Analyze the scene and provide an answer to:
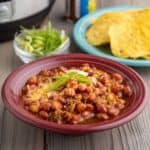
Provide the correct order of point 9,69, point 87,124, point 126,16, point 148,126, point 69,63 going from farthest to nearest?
point 126,16
point 9,69
point 69,63
point 148,126
point 87,124

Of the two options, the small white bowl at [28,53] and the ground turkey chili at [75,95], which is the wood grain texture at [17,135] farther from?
the small white bowl at [28,53]

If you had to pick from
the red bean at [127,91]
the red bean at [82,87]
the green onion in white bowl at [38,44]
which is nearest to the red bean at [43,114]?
the red bean at [82,87]

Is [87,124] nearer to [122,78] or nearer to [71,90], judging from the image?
[71,90]

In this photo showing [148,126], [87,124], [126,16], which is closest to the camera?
[87,124]

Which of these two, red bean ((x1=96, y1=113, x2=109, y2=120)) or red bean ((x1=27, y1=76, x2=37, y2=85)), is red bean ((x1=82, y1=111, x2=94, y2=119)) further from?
red bean ((x1=27, y1=76, x2=37, y2=85))

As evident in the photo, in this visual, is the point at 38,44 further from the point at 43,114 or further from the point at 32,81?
the point at 43,114

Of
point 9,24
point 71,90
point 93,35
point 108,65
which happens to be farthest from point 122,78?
point 9,24

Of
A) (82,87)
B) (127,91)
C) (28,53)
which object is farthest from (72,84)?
(28,53)
